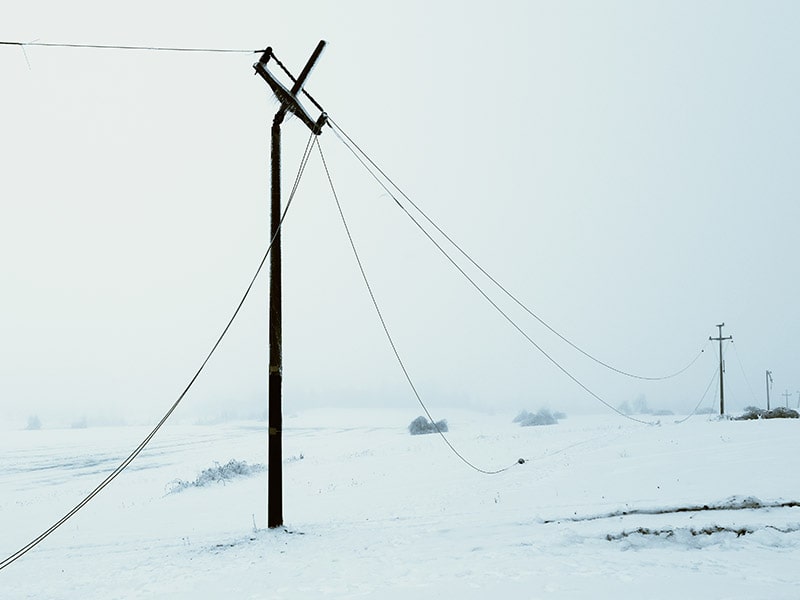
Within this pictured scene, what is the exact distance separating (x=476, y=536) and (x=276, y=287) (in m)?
5.94

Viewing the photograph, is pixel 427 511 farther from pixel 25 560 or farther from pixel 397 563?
pixel 25 560

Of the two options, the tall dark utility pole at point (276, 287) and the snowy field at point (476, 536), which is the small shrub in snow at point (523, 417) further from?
the tall dark utility pole at point (276, 287)

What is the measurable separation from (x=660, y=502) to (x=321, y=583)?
629 cm

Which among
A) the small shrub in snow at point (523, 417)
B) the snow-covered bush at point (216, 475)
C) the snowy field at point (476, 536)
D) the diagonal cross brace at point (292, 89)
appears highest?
the diagonal cross brace at point (292, 89)

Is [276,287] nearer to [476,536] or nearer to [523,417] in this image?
[476,536]

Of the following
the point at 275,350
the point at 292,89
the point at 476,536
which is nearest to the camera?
the point at 476,536

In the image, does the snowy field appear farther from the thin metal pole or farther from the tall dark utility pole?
the tall dark utility pole

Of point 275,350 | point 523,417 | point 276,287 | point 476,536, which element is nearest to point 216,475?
point 275,350

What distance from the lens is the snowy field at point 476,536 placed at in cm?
585

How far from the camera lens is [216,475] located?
71.1 feet

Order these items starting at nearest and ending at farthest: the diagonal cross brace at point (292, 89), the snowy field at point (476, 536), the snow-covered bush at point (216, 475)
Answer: the snowy field at point (476, 536) < the diagonal cross brace at point (292, 89) < the snow-covered bush at point (216, 475)

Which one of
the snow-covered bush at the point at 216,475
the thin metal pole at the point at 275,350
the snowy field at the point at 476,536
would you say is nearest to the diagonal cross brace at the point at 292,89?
the thin metal pole at the point at 275,350

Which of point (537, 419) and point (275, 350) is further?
point (537, 419)

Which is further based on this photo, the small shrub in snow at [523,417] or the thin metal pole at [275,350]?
the small shrub in snow at [523,417]
